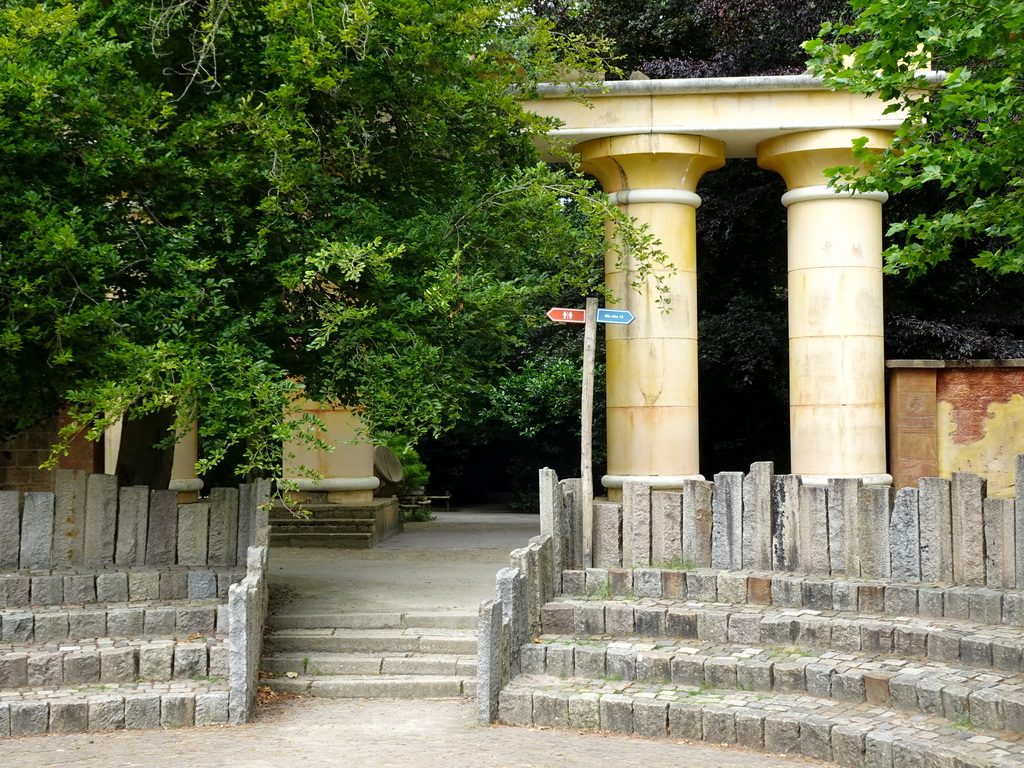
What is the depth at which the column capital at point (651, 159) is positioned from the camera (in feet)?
44.4

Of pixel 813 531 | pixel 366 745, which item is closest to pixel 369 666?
pixel 366 745

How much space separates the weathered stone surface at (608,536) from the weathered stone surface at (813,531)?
1.56 meters

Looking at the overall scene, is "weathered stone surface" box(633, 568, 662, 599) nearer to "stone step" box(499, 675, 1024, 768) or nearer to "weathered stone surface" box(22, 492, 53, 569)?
"stone step" box(499, 675, 1024, 768)

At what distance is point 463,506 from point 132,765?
2406cm

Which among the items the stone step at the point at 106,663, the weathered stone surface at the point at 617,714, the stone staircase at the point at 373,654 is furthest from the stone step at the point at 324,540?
the weathered stone surface at the point at 617,714

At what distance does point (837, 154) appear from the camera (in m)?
13.6

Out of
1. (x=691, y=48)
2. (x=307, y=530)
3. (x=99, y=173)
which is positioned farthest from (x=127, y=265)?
(x=691, y=48)

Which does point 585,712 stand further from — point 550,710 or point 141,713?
point 141,713

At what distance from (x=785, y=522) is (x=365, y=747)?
420cm

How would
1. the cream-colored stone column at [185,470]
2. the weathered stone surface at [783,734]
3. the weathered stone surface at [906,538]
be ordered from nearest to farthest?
the weathered stone surface at [783,734] → the weathered stone surface at [906,538] → the cream-colored stone column at [185,470]

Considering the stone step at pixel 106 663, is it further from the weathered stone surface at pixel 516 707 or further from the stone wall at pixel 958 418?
the stone wall at pixel 958 418

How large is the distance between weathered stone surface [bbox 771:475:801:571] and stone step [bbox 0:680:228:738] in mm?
4684

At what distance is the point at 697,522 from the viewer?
9.98 meters

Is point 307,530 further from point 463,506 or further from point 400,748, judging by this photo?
point 463,506
